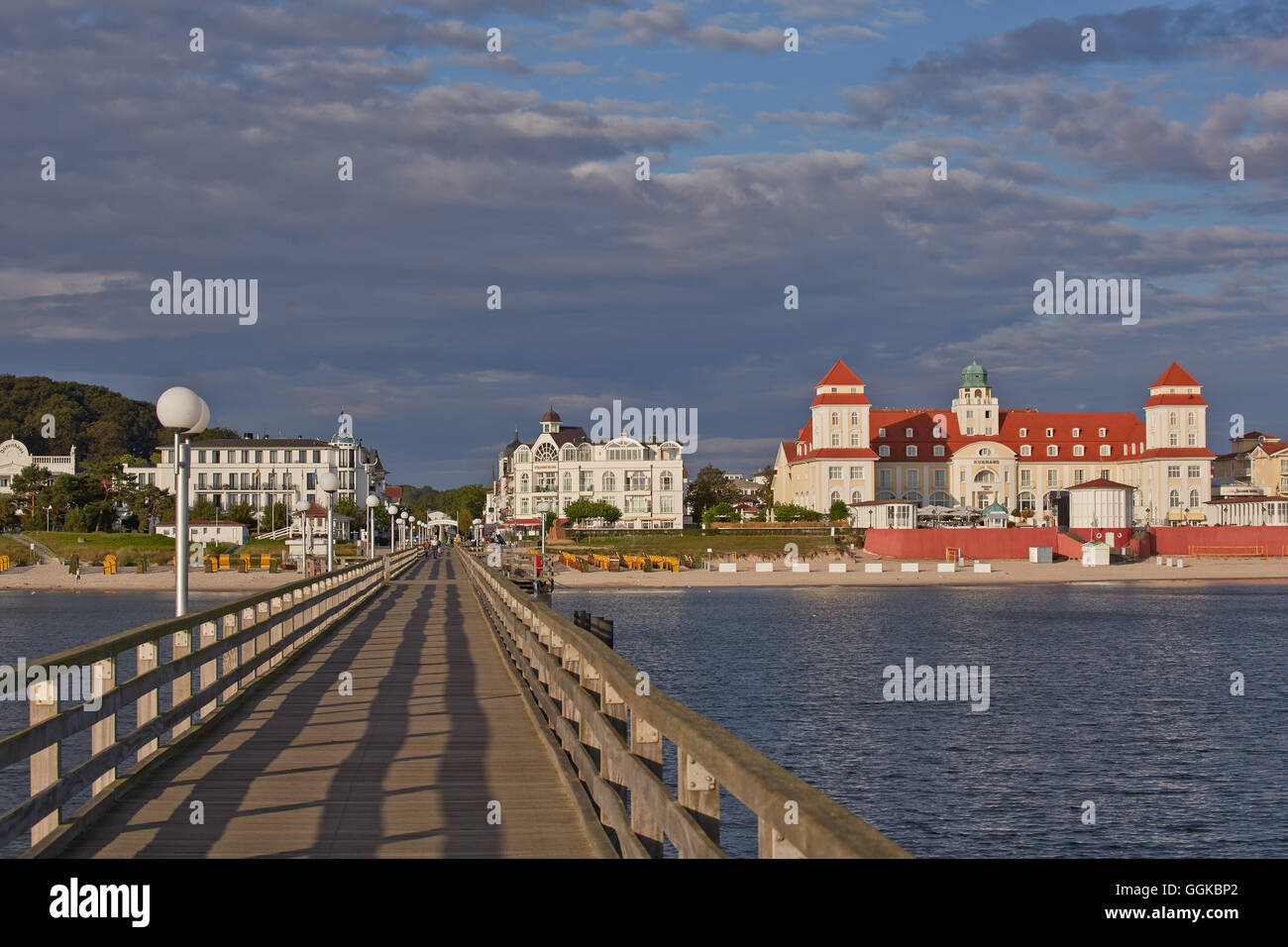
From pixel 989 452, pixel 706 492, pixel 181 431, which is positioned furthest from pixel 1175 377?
pixel 181 431

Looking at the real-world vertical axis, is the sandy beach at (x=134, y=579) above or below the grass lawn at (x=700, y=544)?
below

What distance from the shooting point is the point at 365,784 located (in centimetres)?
1000

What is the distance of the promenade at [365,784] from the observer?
7.97 m

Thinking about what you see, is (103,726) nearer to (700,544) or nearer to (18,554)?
(18,554)

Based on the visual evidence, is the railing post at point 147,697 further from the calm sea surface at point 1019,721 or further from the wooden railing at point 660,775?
the calm sea surface at point 1019,721

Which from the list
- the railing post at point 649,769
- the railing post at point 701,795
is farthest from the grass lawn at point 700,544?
the railing post at point 701,795

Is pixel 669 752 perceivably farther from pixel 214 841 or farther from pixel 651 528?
pixel 651 528

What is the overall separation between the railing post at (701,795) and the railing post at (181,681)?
676cm

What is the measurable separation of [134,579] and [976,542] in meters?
71.1

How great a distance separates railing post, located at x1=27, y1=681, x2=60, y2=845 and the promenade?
0.72 ft

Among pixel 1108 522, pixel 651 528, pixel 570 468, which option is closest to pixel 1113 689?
pixel 1108 522

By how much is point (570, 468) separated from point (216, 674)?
421 feet

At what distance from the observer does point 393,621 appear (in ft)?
96.8

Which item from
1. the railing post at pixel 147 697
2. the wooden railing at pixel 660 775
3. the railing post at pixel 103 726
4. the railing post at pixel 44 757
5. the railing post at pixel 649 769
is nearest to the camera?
the wooden railing at pixel 660 775
